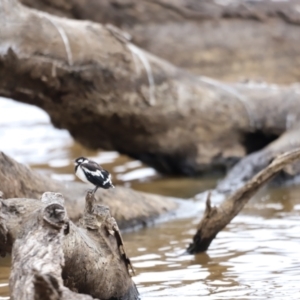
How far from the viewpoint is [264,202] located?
7348 mm

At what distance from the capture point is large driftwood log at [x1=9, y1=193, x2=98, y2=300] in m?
2.89

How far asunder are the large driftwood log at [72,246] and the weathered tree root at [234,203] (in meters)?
1.04

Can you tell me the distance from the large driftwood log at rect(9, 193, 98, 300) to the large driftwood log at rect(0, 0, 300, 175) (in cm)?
372

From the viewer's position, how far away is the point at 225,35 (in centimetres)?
1117

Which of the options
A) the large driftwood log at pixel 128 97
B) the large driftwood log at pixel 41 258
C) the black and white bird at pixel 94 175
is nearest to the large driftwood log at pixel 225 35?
the large driftwood log at pixel 128 97

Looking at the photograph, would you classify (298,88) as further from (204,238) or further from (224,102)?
(204,238)

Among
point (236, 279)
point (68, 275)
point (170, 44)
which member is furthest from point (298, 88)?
point (68, 275)

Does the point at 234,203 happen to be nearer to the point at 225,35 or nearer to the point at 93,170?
the point at 93,170

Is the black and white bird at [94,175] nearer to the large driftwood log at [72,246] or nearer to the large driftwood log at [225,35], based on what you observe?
the large driftwood log at [72,246]

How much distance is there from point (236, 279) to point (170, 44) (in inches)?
268

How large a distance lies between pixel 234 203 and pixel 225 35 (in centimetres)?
636

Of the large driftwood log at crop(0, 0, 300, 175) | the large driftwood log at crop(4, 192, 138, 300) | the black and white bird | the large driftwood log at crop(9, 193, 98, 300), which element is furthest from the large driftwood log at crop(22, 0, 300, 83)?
the large driftwood log at crop(9, 193, 98, 300)

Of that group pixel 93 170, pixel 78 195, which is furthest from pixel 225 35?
pixel 93 170

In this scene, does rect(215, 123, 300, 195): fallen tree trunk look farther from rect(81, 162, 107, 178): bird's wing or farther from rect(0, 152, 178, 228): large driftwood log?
rect(81, 162, 107, 178): bird's wing
